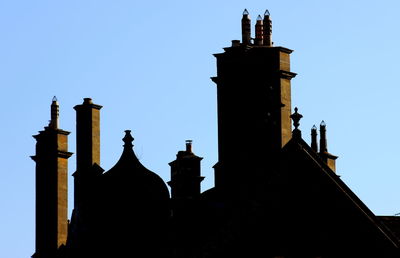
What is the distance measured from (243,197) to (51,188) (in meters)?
9.93

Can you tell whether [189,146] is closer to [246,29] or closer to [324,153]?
[246,29]

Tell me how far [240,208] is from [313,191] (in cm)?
189

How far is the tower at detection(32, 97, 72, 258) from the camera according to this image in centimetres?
6194

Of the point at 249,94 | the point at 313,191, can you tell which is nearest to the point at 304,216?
the point at 313,191

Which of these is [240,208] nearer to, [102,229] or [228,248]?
[228,248]

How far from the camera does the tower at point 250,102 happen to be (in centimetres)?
5578

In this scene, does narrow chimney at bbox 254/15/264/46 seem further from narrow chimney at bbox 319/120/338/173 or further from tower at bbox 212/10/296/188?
narrow chimney at bbox 319/120/338/173

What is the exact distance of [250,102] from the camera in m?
56.4

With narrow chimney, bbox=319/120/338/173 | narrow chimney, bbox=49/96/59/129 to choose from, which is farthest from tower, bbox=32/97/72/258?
narrow chimney, bbox=319/120/338/173

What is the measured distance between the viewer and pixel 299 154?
53.8 meters

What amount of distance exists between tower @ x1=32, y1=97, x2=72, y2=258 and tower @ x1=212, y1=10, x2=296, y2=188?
715cm

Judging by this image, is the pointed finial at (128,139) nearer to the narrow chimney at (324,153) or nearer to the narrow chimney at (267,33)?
the narrow chimney at (267,33)

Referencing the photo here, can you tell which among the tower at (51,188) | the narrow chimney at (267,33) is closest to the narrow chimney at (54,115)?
the tower at (51,188)

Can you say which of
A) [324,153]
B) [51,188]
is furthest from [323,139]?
[51,188]
